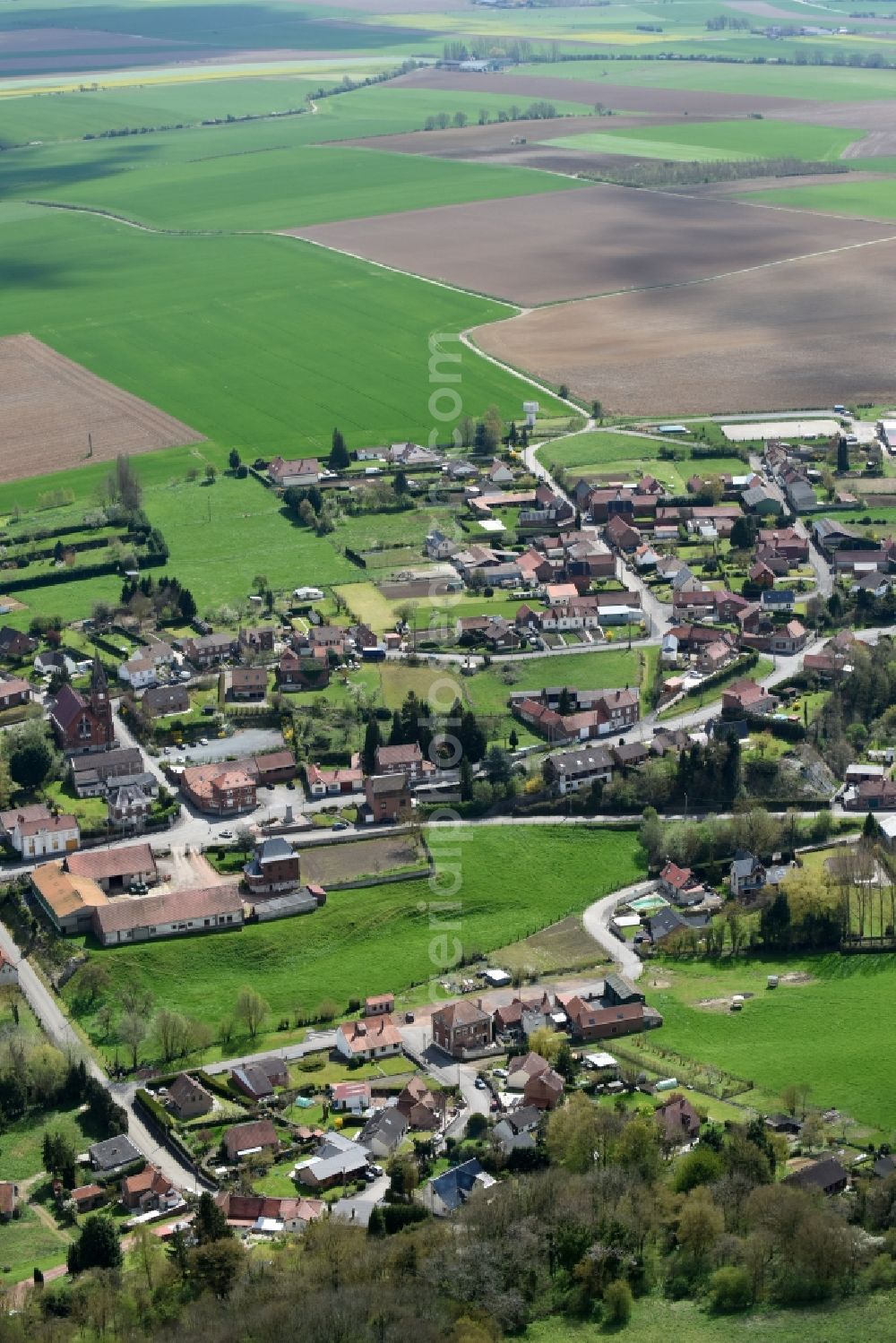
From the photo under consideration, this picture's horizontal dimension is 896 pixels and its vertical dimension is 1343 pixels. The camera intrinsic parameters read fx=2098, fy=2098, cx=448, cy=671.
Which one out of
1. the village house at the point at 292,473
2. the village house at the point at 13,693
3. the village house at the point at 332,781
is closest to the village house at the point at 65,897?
the village house at the point at 332,781

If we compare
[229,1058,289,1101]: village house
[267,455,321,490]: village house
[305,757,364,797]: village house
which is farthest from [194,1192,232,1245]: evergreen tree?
[267,455,321,490]: village house

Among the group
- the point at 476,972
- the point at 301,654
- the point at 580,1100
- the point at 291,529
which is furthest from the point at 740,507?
the point at 580,1100

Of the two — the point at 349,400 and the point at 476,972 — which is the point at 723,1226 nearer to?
the point at 476,972

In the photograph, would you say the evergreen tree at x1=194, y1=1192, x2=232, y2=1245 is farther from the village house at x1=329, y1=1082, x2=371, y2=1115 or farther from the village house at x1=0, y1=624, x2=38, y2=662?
the village house at x1=0, y1=624, x2=38, y2=662

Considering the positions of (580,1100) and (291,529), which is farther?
(291,529)

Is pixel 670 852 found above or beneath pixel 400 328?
beneath

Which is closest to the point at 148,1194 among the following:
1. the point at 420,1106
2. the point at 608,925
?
the point at 420,1106

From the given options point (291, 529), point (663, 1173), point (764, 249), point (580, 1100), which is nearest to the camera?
point (663, 1173)
